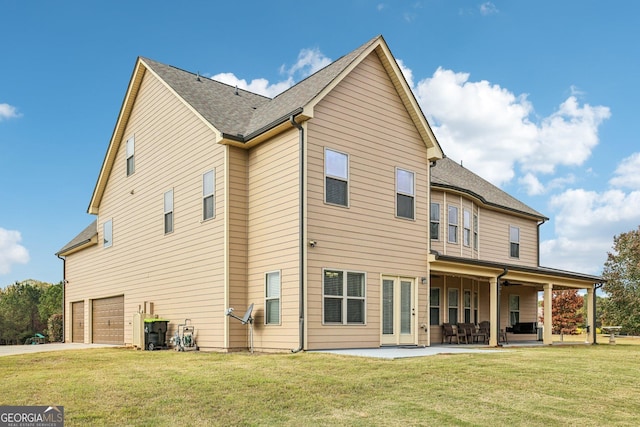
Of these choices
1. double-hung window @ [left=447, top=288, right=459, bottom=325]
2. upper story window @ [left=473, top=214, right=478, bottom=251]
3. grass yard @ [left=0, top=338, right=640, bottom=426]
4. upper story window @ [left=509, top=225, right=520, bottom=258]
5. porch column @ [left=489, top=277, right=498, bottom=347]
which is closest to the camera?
grass yard @ [left=0, top=338, right=640, bottom=426]

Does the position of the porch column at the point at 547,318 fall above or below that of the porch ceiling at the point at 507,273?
below

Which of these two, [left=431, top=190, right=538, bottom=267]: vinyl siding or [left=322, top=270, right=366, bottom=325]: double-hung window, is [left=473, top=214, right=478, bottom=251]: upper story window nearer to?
[left=431, top=190, right=538, bottom=267]: vinyl siding

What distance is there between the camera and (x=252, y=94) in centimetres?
2092

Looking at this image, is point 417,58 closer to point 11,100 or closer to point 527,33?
point 527,33

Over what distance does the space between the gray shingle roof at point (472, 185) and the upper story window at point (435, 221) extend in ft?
2.49

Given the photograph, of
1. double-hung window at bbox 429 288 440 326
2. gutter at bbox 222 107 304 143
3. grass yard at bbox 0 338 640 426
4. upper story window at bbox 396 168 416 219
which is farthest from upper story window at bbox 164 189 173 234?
double-hung window at bbox 429 288 440 326

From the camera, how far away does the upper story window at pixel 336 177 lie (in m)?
14.6

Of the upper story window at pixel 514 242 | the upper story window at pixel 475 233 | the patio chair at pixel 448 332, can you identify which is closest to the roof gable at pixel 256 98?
the upper story window at pixel 475 233

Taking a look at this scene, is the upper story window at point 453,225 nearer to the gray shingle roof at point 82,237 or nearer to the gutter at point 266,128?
the gutter at point 266,128

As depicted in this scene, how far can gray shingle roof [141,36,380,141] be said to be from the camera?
15.5 m

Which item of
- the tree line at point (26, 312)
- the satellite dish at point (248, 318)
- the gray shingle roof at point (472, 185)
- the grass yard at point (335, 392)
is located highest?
the gray shingle roof at point (472, 185)

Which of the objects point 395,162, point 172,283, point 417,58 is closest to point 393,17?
point 417,58

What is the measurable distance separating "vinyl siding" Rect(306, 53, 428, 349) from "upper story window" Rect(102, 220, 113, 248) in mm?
12033

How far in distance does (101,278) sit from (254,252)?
1119cm
